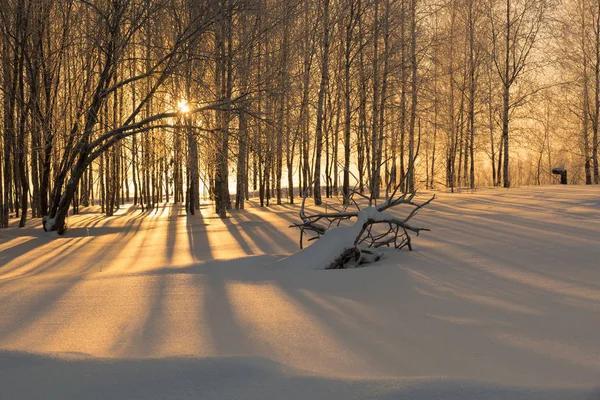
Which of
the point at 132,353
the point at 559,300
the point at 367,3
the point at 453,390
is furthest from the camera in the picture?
the point at 367,3

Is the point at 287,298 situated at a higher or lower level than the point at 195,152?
lower

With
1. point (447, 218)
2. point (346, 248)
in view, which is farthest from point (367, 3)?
point (346, 248)

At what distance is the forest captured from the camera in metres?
12.4

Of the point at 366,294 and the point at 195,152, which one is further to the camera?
the point at 195,152

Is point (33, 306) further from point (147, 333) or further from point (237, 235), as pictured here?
point (237, 235)

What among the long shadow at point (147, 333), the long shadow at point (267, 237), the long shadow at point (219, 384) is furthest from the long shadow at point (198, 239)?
the long shadow at point (219, 384)

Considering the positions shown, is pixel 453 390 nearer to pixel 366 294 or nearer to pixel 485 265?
pixel 366 294

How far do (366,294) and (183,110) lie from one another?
8.71 meters

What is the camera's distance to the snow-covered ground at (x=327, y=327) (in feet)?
8.43

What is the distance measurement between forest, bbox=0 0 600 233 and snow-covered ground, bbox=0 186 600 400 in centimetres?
180

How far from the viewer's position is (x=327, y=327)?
3693 millimetres

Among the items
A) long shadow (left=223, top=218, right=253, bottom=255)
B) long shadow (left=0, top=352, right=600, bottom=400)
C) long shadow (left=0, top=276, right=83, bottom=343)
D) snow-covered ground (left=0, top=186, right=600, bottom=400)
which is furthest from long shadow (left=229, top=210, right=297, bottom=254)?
long shadow (left=0, top=352, right=600, bottom=400)

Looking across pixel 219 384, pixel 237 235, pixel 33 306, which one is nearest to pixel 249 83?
pixel 237 235

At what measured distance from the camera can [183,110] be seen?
12367mm
